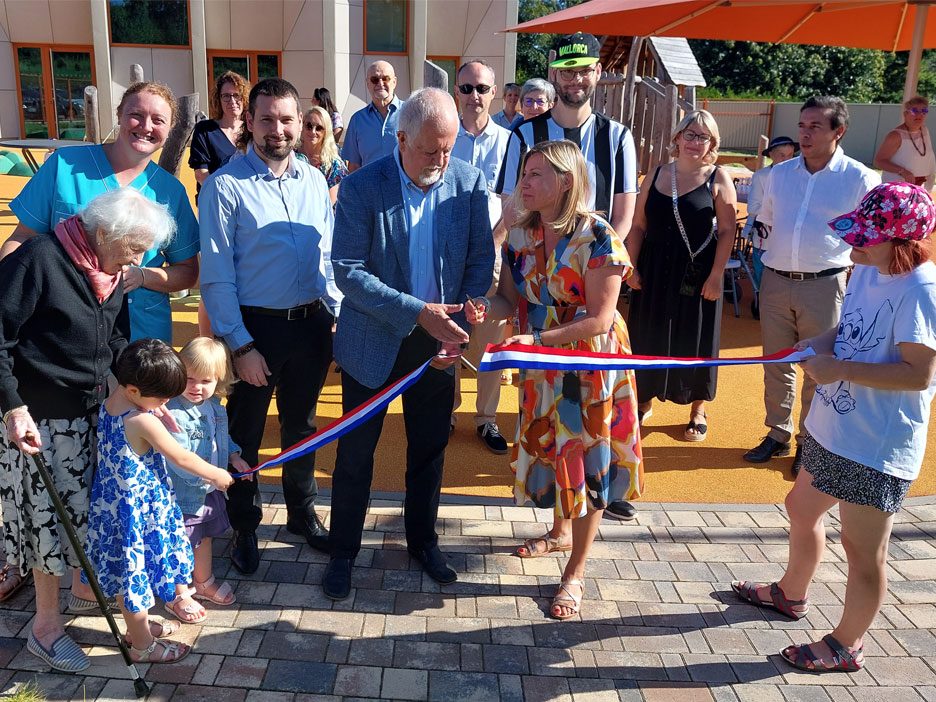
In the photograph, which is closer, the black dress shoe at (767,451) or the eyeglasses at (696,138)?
the eyeglasses at (696,138)

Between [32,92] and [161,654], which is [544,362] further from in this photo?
[32,92]

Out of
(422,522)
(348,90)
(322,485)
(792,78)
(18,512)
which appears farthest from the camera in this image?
(792,78)

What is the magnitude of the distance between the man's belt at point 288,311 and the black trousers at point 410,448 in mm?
367

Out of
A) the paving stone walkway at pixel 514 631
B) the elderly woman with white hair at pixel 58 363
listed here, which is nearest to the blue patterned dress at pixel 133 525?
the elderly woman with white hair at pixel 58 363

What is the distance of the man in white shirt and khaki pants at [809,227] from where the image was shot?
16.2 feet

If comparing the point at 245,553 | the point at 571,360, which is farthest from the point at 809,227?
the point at 245,553

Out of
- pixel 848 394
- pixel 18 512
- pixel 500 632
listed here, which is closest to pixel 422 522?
pixel 500 632

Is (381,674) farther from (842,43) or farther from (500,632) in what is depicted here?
(842,43)

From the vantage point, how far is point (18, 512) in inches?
126

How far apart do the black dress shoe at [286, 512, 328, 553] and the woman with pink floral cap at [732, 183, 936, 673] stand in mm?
2223

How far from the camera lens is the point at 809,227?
5.00 metres

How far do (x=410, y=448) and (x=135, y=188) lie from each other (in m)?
1.71

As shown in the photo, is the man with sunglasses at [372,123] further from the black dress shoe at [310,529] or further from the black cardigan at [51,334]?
the black cardigan at [51,334]

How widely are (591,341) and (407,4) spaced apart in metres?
22.0
